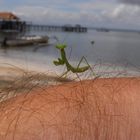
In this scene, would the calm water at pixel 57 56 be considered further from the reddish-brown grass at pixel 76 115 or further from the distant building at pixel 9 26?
the distant building at pixel 9 26

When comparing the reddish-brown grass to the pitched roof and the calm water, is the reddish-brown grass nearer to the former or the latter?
the calm water

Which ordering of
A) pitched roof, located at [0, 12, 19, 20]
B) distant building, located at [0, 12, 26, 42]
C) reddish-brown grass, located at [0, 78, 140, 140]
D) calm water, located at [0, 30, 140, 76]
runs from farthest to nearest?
pitched roof, located at [0, 12, 19, 20] → distant building, located at [0, 12, 26, 42] → calm water, located at [0, 30, 140, 76] → reddish-brown grass, located at [0, 78, 140, 140]

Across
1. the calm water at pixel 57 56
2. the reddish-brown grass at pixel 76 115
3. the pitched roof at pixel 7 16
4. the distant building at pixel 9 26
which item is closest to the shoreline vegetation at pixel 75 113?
the reddish-brown grass at pixel 76 115

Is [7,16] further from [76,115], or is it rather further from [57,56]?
[76,115]

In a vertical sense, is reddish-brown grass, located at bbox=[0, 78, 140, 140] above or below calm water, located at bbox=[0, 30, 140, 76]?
above

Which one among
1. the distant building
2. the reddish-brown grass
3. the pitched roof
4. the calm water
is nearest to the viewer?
the reddish-brown grass

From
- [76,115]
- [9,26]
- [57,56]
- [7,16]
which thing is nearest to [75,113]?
[76,115]

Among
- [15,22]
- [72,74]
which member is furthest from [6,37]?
[72,74]

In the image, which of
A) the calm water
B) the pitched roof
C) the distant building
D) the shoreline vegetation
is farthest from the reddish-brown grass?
the pitched roof

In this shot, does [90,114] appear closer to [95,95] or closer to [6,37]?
[95,95]
